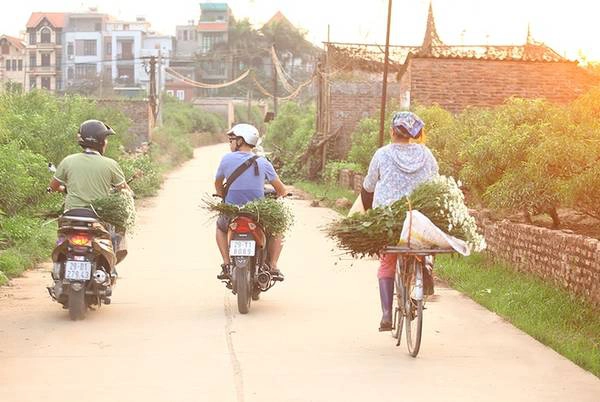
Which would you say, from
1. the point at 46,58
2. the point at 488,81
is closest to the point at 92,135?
the point at 488,81

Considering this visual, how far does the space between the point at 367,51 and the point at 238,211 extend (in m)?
24.3

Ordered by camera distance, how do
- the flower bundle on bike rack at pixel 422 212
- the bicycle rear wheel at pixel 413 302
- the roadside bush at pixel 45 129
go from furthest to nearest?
1. the roadside bush at pixel 45 129
2. the flower bundle on bike rack at pixel 422 212
3. the bicycle rear wheel at pixel 413 302

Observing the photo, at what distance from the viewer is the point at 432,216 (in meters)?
8.86

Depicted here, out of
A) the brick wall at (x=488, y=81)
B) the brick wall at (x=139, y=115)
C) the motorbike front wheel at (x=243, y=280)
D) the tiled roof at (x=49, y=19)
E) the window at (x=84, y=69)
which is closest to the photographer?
the motorbike front wheel at (x=243, y=280)

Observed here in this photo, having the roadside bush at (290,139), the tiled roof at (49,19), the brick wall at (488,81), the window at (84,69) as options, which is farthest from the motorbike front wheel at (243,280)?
the tiled roof at (49,19)

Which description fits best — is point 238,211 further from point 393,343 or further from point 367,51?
point 367,51

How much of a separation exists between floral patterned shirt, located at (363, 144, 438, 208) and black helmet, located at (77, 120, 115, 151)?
2833 millimetres

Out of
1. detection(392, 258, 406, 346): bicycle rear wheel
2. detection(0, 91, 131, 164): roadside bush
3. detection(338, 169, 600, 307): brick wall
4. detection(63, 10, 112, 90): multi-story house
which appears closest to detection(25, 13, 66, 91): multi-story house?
detection(63, 10, 112, 90): multi-story house

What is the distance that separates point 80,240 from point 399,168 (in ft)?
9.52

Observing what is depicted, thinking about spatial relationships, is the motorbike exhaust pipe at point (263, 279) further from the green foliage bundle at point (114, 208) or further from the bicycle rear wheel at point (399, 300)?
the bicycle rear wheel at point (399, 300)

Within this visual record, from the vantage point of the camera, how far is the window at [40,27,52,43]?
4771 inches

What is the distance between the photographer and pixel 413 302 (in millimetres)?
8703

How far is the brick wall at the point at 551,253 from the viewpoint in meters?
10.6

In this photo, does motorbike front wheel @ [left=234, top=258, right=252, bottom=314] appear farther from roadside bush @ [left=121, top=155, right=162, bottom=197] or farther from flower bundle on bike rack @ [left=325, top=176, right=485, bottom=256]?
roadside bush @ [left=121, top=155, right=162, bottom=197]
